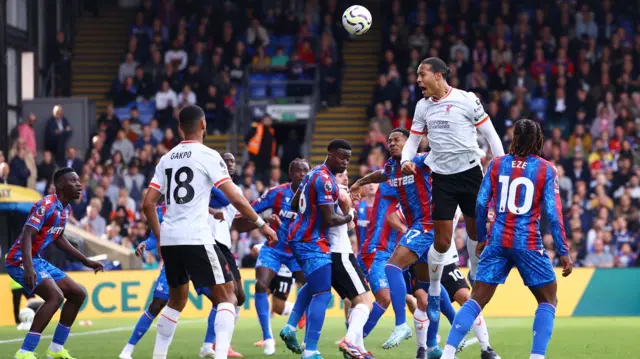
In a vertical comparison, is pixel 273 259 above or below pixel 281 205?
below

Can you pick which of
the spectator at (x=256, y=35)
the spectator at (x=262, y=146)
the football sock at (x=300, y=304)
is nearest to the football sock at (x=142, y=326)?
the football sock at (x=300, y=304)

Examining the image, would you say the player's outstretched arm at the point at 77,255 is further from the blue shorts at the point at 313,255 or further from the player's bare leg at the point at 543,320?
the player's bare leg at the point at 543,320

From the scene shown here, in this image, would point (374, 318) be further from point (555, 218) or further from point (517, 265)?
point (555, 218)

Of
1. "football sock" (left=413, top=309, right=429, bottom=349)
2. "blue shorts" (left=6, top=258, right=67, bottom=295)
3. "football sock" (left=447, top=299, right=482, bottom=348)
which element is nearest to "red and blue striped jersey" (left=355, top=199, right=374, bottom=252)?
"football sock" (left=413, top=309, right=429, bottom=349)

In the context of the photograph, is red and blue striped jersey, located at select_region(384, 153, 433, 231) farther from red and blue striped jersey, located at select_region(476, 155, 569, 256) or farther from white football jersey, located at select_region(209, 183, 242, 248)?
white football jersey, located at select_region(209, 183, 242, 248)

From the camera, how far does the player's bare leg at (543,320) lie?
30.0ft

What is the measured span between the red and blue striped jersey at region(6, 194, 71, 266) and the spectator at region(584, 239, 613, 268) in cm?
1334

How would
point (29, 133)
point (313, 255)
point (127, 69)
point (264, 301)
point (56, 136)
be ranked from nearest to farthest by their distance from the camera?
point (313, 255) → point (264, 301) → point (29, 133) → point (56, 136) → point (127, 69)

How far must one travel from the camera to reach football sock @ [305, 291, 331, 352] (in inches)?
417

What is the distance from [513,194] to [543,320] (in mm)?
1083

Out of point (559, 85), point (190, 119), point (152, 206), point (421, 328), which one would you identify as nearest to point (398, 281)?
point (421, 328)

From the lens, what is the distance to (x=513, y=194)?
9.08m

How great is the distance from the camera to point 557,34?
94.9ft

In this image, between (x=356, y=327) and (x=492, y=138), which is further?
(x=356, y=327)
